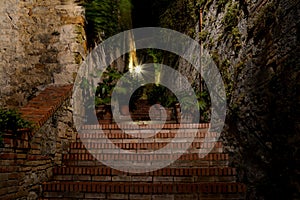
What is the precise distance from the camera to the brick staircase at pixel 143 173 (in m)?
2.89

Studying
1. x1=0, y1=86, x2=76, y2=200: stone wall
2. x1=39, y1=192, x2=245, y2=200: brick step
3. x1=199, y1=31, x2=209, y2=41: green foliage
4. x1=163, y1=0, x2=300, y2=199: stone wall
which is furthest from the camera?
x1=199, y1=31, x2=209, y2=41: green foliage

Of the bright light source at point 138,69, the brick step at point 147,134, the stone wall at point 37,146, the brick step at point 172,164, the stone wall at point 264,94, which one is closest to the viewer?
the stone wall at point 264,94

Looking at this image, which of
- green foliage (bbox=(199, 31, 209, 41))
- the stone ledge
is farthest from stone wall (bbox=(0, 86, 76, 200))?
green foliage (bbox=(199, 31, 209, 41))

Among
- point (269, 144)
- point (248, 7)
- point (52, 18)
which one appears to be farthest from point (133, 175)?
point (52, 18)

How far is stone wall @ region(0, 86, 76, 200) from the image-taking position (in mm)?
2424

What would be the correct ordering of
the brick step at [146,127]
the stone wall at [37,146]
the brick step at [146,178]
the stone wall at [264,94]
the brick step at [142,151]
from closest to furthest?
the stone wall at [264,94]
the stone wall at [37,146]
the brick step at [146,178]
the brick step at [142,151]
the brick step at [146,127]

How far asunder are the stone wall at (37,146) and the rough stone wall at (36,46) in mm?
432

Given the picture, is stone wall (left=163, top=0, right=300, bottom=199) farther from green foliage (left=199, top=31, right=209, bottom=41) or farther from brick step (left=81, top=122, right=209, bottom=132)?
green foliage (left=199, top=31, right=209, bottom=41)

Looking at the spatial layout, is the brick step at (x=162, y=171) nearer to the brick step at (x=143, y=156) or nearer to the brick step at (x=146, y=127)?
the brick step at (x=143, y=156)

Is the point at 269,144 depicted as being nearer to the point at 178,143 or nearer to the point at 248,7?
the point at 178,143

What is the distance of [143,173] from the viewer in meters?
3.32

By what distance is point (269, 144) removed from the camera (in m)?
2.59

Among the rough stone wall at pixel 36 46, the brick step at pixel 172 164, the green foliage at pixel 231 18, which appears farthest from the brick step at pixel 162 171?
the green foliage at pixel 231 18

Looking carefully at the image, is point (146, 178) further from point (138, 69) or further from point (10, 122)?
point (138, 69)
